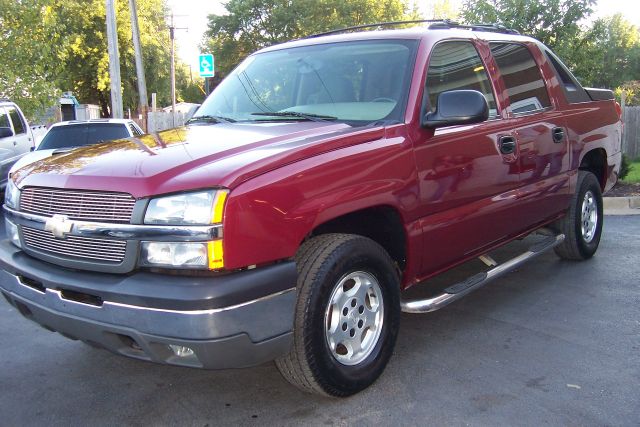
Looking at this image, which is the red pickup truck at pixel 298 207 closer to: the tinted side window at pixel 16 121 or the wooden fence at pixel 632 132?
the tinted side window at pixel 16 121

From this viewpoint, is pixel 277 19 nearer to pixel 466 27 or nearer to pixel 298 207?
pixel 466 27

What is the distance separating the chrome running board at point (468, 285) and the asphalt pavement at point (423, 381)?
35cm

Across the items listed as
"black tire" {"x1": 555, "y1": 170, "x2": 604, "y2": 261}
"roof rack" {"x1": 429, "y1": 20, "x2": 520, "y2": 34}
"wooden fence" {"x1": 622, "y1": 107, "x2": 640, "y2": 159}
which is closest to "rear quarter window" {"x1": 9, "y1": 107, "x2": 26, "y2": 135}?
"roof rack" {"x1": 429, "y1": 20, "x2": 520, "y2": 34}

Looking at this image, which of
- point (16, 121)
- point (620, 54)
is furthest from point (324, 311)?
point (620, 54)

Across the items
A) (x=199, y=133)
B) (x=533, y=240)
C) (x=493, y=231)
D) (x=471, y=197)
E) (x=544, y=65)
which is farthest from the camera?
(x=533, y=240)

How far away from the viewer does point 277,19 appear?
32719 mm

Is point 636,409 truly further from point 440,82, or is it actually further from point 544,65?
point 544,65

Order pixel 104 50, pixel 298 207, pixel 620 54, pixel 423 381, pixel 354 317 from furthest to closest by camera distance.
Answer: pixel 620 54, pixel 104 50, pixel 423 381, pixel 354 317, pixel 298 207

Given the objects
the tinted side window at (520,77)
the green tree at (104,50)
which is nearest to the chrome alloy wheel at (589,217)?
the tinted side window at (520,77)

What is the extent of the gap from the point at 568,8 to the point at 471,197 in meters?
11.0

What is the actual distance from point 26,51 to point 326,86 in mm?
12820

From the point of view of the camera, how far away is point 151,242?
2.60 meters

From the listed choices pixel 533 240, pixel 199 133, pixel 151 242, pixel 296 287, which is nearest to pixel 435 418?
pixel 296 287

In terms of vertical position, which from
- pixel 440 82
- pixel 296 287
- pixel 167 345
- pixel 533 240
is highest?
pixel 440 82
